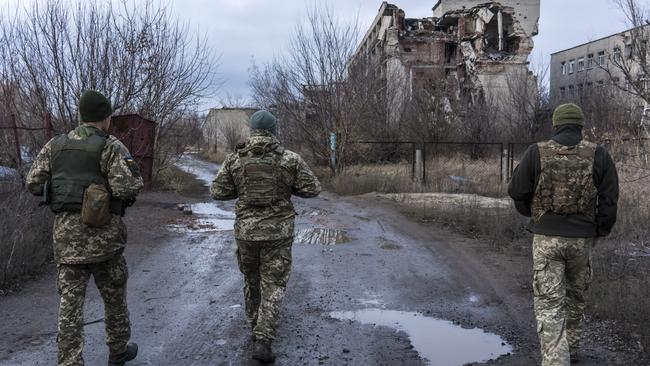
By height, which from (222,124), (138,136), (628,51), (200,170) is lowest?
(200,170)

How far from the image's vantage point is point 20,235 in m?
6.87

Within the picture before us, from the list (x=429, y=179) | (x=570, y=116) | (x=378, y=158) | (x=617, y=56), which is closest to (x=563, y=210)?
(x=570, y=116)

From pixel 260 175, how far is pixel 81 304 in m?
1.55

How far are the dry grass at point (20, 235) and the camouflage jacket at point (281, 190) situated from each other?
11.3ft

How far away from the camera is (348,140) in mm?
20562

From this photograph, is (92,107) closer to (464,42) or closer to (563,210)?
(563,210)

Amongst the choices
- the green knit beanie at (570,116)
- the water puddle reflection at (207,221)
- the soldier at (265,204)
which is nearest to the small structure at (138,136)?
the water puddle reflection at (207,221)

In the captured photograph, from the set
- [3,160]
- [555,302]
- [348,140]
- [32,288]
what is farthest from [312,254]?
[348,140]

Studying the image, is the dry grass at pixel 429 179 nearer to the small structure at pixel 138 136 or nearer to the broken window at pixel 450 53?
the small structure at pixel 138 136

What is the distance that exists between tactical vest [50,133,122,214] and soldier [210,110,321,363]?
1.00 metres

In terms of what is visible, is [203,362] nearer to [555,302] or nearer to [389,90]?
[555,302]

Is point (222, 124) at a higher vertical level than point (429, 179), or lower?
higher

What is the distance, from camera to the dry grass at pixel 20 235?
6500mm

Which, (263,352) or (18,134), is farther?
(18,134)
